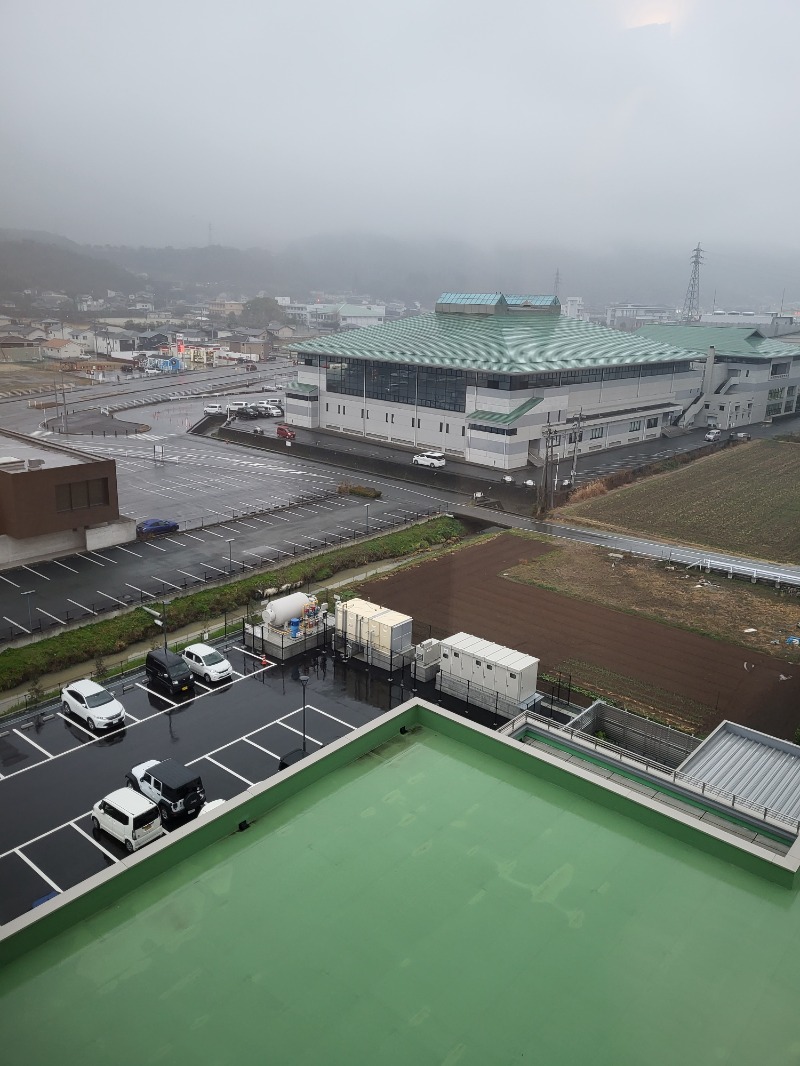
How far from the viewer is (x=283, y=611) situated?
9.82 m

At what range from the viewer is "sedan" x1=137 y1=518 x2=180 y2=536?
14.1m

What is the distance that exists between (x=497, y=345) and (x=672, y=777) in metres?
17.8

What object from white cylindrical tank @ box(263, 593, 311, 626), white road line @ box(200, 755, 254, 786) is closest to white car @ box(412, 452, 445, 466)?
white cylindrical tank @ box(263, 593, 311, 626)

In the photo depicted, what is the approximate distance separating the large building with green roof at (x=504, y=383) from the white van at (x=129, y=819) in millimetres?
14551

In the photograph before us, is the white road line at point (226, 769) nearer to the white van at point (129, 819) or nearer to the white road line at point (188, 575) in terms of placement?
the white van at point (129, 819)

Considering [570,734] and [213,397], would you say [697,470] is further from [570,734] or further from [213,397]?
[213,397]

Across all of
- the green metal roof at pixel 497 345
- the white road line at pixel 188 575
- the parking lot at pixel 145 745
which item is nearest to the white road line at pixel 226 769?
the parking lot at pixel 145 745

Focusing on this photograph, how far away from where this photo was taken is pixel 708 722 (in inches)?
331

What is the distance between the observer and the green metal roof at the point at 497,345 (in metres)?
21.4

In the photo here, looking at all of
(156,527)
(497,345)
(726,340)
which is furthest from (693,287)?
(156,527)

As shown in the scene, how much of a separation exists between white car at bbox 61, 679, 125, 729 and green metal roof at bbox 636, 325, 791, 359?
26377mm

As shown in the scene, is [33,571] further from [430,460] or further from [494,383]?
[494,383]

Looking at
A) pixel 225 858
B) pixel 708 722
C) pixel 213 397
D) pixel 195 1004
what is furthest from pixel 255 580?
pixel 213 397

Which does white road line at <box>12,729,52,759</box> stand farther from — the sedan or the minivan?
the sedan
